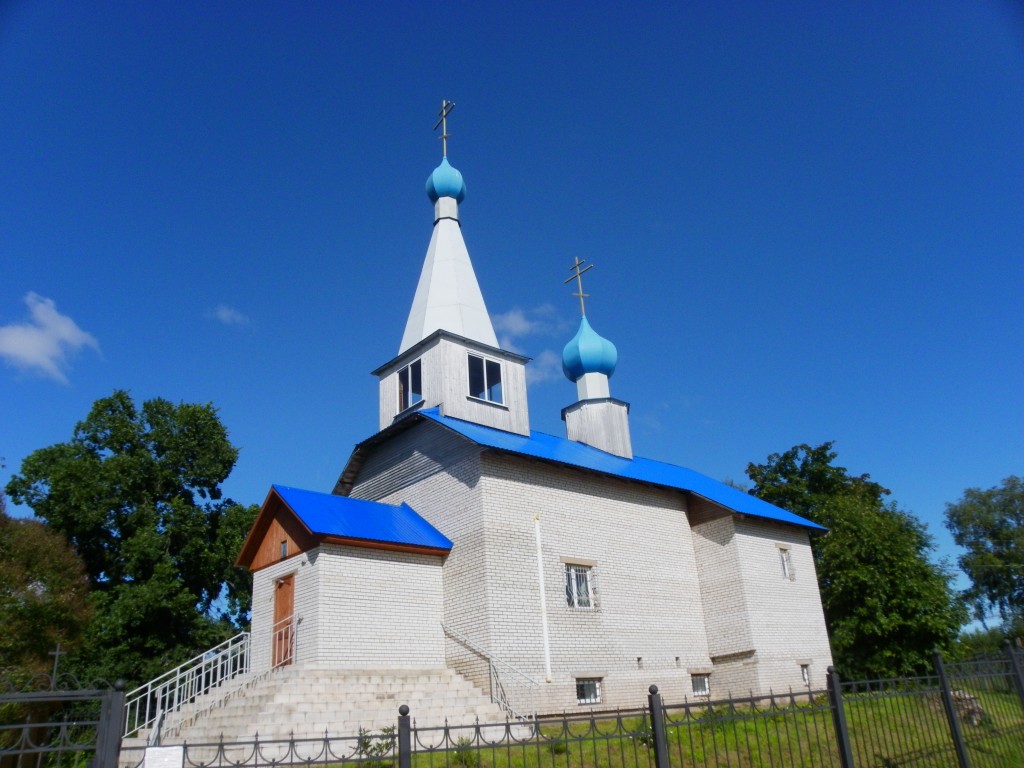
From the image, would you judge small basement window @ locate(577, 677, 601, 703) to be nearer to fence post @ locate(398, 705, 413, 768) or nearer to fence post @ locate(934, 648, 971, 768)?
fence post @ locate(934, 648, 971, 768)

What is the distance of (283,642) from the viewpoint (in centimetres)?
1419

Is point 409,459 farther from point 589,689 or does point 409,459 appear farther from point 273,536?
point 589,689

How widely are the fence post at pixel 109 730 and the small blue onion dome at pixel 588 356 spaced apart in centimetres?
1809

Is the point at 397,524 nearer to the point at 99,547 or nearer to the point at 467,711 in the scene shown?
the point at 467,711

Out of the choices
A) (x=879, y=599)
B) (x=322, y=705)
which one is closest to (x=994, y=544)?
(x=879, y=599)

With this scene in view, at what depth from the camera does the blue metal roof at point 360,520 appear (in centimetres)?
1405

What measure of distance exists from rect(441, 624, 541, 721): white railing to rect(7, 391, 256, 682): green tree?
43.1 ft

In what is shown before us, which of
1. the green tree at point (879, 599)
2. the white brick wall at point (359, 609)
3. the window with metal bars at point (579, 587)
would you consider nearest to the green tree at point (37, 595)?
the white brick wall at point (359, 609)

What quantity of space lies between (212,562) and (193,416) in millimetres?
4936

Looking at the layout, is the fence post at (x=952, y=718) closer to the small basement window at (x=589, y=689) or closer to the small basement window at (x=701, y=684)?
the small basement window at (x=589, y=689)

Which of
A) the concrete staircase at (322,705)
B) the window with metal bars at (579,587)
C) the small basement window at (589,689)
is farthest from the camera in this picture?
the window with metal bars at (579,587)

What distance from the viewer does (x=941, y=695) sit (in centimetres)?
959

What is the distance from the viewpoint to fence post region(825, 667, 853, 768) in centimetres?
813

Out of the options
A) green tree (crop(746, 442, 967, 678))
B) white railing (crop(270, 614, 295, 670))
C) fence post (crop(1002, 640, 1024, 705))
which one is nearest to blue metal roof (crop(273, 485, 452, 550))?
white railing (crop(270, 614, 295, 670))
